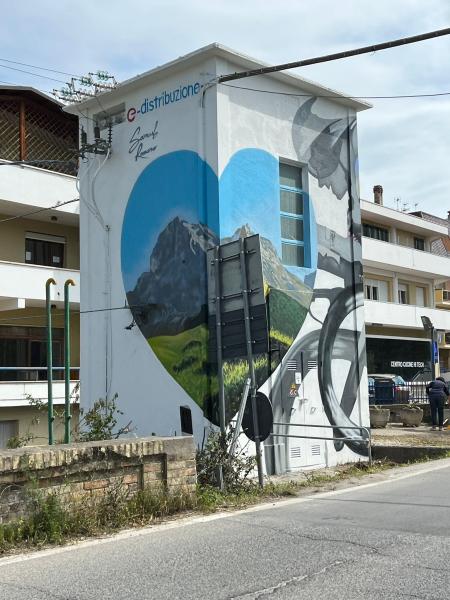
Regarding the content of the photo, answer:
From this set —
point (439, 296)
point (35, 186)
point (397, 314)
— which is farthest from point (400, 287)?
point (35, 186)

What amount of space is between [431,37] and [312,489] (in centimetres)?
658

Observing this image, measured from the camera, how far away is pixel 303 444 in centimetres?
1390

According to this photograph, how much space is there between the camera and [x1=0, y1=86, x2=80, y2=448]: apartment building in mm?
23875

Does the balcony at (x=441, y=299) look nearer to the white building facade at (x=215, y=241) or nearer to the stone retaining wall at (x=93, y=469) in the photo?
the white building facade at (x=215, y=241)

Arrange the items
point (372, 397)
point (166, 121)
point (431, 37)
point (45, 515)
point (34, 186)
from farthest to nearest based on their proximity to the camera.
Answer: point (372, 397)
point (34, 186)
point (166, 121)
point (431, 37)
point (45, 515)

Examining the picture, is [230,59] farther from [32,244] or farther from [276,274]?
[32,244]

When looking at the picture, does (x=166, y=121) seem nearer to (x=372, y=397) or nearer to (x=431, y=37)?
(x=431, y=37)

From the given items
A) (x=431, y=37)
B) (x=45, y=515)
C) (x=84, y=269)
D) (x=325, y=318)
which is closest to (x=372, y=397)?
(x=325, y=318)

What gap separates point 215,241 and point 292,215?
90.8 inches

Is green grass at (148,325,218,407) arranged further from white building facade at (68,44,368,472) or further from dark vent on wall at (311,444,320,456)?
dark vent on wall at (311,444,320,456)
